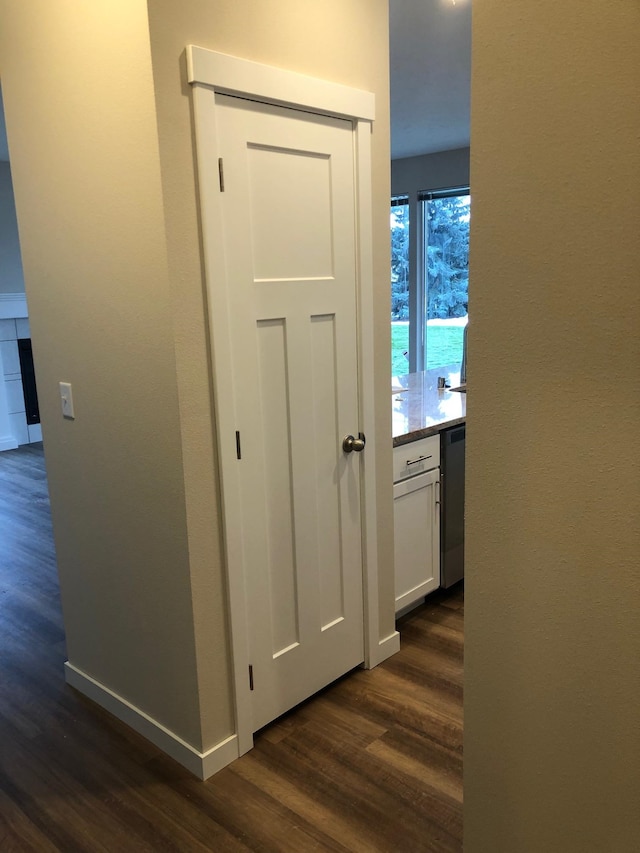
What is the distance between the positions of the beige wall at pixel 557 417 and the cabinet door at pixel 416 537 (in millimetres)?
1693

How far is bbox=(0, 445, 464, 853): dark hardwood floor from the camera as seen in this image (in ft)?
6.40

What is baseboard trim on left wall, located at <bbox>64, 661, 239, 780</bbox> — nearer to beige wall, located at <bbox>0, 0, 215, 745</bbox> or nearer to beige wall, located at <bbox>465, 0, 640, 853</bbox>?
beige wall, located at <bbox>0, 0, 215, 745</bbox>

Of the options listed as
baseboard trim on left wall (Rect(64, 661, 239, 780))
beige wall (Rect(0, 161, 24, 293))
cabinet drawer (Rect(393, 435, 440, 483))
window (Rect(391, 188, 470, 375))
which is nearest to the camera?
baseboard trim on left wall (Rect(64, 661, 239, 780))

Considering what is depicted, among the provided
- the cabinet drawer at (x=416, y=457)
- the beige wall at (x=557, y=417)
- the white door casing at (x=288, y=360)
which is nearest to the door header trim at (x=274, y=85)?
the white door casing at (x=288, y=360)

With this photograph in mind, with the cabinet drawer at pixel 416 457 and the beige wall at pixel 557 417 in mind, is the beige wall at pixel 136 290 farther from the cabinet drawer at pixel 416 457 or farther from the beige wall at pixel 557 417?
the beige wall at pixel 557 417

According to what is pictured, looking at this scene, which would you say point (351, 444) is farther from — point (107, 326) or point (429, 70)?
point (429, 70)

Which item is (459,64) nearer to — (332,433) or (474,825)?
(332,433)

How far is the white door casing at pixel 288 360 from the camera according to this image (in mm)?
2016

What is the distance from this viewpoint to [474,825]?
4.30 feet

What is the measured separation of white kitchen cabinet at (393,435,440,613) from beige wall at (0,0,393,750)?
78cm

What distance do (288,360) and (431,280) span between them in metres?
5.68

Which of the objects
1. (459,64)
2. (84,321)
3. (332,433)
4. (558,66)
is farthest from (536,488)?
(459,64)

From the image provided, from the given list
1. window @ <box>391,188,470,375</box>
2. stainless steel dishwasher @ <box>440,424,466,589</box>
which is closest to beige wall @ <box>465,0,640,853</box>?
stainless steel dishwasher @ <box>440,424,466,589</box>

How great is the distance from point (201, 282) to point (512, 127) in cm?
110
